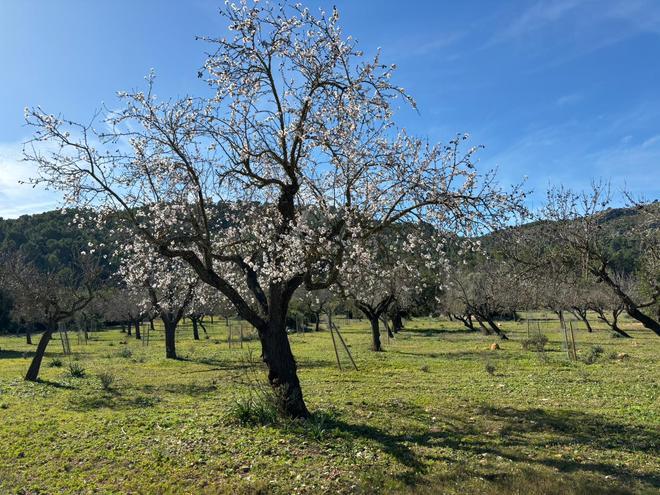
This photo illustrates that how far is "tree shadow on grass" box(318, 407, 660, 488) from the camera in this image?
772 cm

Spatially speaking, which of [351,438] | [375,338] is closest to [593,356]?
[375,338]

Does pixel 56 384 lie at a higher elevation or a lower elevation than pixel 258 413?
lower

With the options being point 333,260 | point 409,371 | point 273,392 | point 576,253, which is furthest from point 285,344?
point 409,371

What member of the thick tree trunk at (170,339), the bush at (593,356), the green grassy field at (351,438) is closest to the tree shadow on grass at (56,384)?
the green grassy field at (351,438)

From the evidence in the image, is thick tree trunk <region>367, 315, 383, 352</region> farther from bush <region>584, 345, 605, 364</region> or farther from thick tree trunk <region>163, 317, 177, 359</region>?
thick tree trunk <region>163, 317, 177, 359</region>

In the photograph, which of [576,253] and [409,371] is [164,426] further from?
[409,371]

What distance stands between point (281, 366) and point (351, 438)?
224 centimetres

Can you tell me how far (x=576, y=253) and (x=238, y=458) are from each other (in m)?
8.97

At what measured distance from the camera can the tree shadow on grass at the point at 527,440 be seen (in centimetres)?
772

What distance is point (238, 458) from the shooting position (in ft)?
27.2

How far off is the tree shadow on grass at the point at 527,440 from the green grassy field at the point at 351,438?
32 mm

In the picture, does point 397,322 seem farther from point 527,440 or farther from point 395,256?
point 527,440

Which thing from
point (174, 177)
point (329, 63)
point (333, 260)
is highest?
point (329, 63)

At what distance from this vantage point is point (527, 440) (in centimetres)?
935
